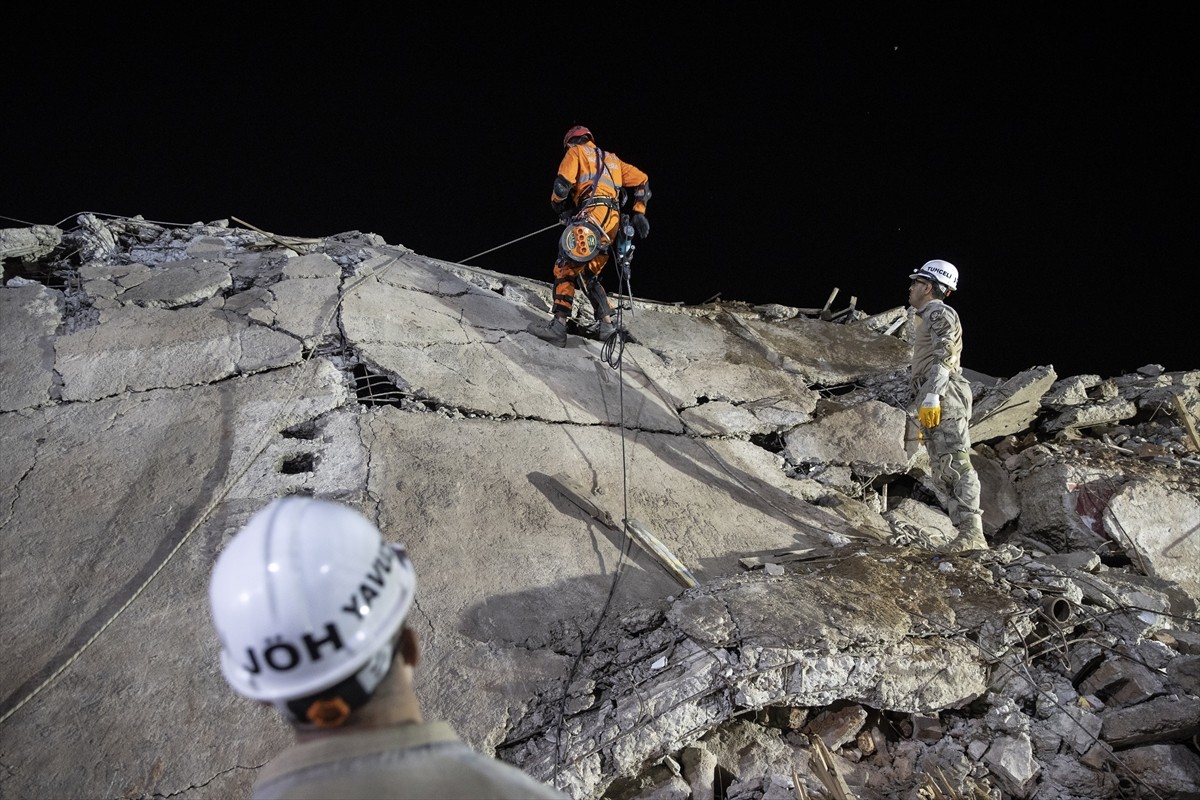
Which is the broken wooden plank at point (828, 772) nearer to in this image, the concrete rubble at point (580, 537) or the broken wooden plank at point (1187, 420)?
the concrete rubble at point (580, 537)

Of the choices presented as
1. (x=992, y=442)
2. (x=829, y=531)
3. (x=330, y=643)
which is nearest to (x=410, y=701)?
(x=330, y=643)

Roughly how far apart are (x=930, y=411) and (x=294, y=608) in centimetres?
402

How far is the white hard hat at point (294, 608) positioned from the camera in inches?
40.6

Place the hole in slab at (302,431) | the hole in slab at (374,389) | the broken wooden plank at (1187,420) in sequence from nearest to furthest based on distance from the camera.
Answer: the hole in slab at (302,431)
the hole in slab at (374,389)
the broken wooden plank at (1187,420)

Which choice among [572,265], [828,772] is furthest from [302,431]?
[828,772]

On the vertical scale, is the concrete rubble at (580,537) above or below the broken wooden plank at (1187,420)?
below

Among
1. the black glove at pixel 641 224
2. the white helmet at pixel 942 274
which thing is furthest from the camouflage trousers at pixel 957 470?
the black glove at pixel 641 224

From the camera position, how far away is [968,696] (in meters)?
2.79

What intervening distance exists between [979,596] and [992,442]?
9.71ft

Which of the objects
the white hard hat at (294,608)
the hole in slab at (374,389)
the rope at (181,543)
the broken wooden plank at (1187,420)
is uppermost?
the white hard hat at (294,608)

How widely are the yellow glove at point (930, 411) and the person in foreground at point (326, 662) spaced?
377cm

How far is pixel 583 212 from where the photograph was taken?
16.7 ft

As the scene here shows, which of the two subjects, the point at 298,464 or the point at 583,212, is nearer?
the point at 298,464

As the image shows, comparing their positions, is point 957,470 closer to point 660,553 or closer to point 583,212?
point 660,553
